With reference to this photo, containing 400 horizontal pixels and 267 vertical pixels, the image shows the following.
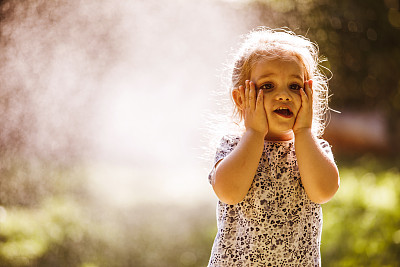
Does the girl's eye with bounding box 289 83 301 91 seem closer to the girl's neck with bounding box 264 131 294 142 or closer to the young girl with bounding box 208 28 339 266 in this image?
the young girl with bounding box 208 28 339 266

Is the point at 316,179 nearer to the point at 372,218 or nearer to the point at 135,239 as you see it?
the point at 135,239

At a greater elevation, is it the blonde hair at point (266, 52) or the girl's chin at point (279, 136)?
the blonde hair at point (266, 52)

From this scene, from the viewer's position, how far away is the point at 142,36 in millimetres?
3275

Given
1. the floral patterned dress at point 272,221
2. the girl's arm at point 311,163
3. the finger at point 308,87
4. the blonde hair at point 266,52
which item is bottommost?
the floral patterned dress at point 272,221

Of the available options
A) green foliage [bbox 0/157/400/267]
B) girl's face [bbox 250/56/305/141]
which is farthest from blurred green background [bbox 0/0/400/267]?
girl's face [bbox 250/56/305/141]

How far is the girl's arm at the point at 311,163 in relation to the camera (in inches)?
43.2

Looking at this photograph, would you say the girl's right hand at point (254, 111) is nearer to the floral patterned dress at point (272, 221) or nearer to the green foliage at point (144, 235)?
the floral patterned dress at point (272, 221)

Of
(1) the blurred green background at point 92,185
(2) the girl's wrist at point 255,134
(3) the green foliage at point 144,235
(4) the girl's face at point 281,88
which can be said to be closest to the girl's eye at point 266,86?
(4) the girl's face at point 281,88

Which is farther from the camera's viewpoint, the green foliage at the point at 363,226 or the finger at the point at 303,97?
the green foliage at the point at 363,226

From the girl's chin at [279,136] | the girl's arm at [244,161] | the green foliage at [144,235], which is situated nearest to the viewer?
the girl's arm at [244,161]

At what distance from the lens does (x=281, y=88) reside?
3.70 ft

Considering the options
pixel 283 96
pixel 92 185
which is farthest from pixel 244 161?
pixel 92 185

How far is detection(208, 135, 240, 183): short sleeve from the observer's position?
1.17 meters

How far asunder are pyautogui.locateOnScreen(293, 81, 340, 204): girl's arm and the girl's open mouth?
0.07 feet
